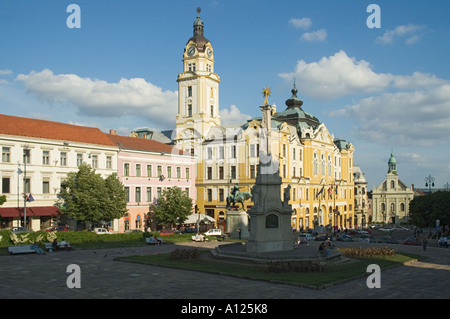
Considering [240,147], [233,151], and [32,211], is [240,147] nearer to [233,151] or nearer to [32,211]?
[233,151]

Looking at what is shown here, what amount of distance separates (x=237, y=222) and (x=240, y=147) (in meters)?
25.5

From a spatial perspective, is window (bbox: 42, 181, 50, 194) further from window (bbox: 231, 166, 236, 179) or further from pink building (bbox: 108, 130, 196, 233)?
window (bbox: 231, 166, 236, 179)

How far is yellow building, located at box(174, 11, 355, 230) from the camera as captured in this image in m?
71.0

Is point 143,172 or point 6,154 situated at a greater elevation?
point 6,154

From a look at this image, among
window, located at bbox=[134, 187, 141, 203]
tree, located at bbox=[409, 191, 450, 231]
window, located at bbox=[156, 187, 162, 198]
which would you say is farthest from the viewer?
window, located at bbox=[156, 187, 162, 198]

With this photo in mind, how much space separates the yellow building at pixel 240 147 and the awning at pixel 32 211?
91.7 ft

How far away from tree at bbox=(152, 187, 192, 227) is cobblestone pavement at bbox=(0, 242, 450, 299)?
100ft

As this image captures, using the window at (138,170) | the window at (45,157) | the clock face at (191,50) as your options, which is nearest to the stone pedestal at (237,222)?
the window at (138,170)

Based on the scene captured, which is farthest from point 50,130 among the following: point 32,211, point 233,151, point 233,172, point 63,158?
point 233,172

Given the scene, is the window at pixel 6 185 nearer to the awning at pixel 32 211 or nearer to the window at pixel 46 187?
the awning at pixel 32 211

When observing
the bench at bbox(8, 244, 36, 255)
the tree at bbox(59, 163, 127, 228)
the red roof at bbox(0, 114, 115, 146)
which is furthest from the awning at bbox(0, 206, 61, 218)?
the bench at bbox(8, 244, 36, 255)

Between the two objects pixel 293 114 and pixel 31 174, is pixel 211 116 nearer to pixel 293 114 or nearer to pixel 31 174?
pixel 293 114

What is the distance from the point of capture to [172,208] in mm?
58938

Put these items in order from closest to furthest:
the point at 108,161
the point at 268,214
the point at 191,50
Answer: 1. the point at 268,214
2. the point at 108,161
3. the point at 191,50
